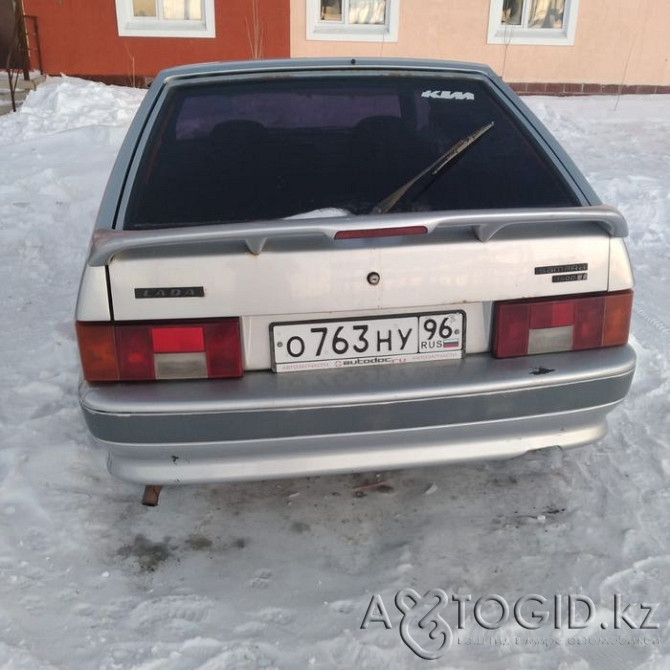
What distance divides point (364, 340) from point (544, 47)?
1058 centimetres

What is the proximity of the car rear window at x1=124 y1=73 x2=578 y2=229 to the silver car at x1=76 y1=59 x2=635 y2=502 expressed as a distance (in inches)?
0.5

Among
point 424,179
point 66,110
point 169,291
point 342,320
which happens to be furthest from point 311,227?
point 66,110

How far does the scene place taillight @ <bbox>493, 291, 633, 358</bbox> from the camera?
7.29ft

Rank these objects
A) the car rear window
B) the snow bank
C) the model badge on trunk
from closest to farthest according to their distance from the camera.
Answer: the model badge on trunk
the car rear window
the snow bank

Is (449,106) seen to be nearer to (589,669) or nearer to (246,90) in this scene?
(246,90)

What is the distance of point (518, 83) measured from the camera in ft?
37.3

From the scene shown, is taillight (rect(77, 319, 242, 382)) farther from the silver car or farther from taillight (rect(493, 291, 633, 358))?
taillight (rect(493, 291, 633, 358))

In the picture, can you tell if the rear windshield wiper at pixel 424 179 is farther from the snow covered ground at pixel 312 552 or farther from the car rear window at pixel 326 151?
the snow covered ground at pixel 312 552

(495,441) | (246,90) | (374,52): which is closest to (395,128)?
(246,90)

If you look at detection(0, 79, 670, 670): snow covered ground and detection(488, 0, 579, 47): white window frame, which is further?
detection(488, 0, 579, 47): white window frame

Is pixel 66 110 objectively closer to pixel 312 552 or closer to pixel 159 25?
pixel 159 25

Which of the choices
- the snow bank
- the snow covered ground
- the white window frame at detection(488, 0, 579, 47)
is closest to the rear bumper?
the snow covered ground

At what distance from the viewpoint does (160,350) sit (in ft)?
6.95

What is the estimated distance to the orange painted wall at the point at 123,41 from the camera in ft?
33.5
